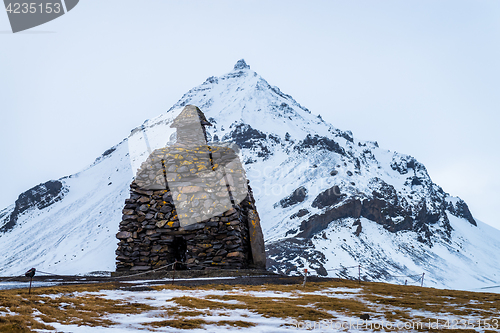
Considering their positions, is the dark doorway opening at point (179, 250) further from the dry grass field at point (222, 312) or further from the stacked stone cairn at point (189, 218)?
the dry grass field at point (222, 312)

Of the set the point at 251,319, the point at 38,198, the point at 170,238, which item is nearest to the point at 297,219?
the point at 38,198

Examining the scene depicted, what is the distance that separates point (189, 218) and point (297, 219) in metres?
115

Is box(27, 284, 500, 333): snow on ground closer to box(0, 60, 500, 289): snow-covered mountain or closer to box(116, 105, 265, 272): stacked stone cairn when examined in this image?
box(116, 105, 265, 272): stacked stone cairn

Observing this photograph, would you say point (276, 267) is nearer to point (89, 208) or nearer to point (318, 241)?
point (318, 241)

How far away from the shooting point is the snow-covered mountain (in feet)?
336

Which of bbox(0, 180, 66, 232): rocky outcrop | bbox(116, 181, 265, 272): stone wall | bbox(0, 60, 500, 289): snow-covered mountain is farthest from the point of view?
bbox(0, 180, 66, 232): rocky outcrop

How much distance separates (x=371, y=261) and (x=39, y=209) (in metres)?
118

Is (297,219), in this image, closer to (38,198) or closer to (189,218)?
(38,198)

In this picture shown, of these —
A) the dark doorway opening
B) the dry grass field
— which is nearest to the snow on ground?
the dry grass field

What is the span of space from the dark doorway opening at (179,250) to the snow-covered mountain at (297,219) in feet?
253

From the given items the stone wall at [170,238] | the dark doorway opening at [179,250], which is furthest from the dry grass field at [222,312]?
the dark doorway opening at [179,250]

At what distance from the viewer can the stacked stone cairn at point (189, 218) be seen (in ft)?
34.6

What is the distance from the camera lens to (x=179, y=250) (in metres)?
11.6

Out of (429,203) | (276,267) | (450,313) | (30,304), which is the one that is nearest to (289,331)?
(450,313)
